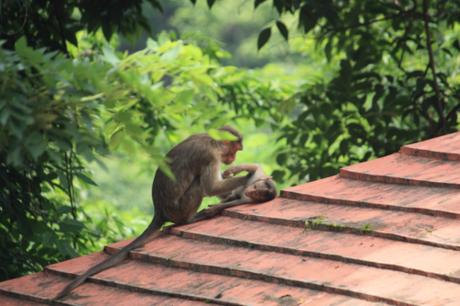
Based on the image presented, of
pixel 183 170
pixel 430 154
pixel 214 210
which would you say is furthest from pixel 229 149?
pixel 430 154

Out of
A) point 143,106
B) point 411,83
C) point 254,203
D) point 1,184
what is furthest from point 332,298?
point 411,83

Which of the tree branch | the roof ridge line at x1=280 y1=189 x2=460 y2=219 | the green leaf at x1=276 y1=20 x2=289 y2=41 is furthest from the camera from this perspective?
the tree branch

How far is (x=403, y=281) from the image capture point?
4.58m

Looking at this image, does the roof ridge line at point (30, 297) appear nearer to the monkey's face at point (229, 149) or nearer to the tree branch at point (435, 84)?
the monkey's face at point (229, 149)

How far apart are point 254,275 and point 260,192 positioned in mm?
1338

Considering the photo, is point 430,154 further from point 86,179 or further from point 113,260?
point 86,179

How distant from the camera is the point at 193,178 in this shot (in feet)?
24.7

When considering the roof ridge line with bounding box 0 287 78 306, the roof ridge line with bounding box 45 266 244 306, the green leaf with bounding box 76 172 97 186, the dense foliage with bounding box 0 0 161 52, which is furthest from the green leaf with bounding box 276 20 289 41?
the roof ridge line with bounding box 0 287 78 306

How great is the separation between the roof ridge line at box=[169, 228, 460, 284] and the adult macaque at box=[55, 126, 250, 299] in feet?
2.86

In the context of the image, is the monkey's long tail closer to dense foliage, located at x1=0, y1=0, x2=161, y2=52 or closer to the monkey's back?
the monkey's back

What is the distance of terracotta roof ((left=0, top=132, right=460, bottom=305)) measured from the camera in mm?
4660

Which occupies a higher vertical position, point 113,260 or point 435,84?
point 435,84

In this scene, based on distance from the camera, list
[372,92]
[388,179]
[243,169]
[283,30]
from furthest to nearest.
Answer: [372,92] → [283,30] → [243,169] → [388,179]

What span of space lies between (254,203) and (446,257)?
186 cm
